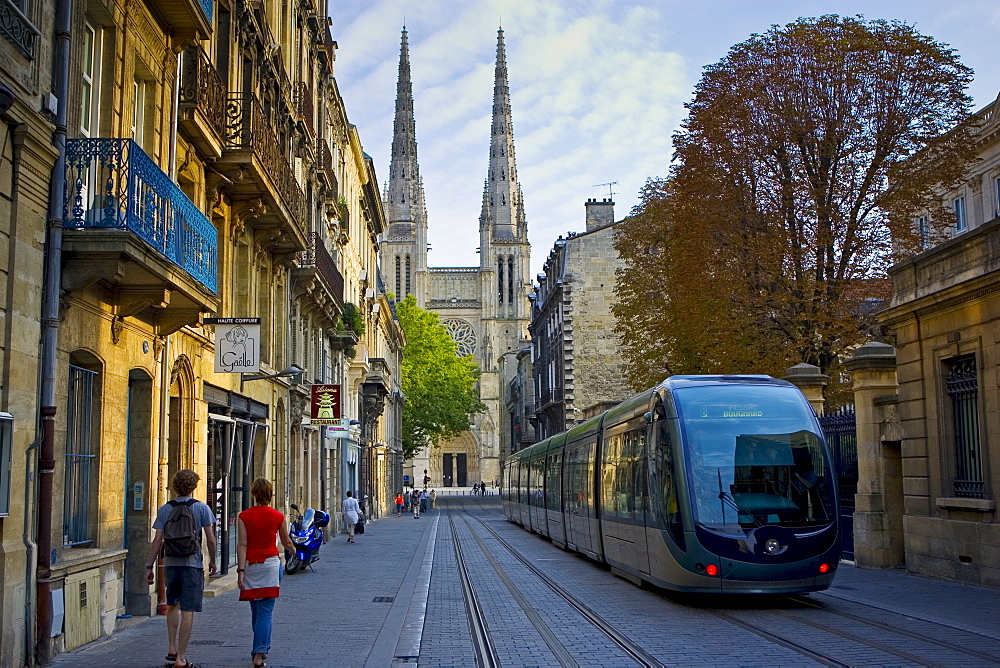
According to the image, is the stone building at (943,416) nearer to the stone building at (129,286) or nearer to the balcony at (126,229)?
the stone building at (129,286)

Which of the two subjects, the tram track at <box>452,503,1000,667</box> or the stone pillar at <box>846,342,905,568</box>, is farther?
the stone pillar at <box>846,342,905,568</box>

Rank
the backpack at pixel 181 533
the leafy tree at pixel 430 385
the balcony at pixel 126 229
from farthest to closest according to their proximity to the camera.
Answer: the leafy tree at pixel 430 385, the balcony at pixel 126 229, the backpack at pixel 181 533

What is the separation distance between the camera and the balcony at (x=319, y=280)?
24.9m

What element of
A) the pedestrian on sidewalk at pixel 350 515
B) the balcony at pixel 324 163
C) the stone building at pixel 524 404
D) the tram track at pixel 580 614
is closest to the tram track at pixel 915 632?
the tram track at pixel 580 614

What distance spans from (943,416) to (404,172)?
12231 centimetres

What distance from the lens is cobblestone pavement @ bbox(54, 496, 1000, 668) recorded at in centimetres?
959

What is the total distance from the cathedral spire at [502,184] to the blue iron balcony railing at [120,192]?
121202 mm

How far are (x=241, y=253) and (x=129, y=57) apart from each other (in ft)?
25.0

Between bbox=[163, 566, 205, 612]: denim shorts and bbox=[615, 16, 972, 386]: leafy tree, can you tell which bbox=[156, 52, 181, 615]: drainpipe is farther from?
bbox=[615, 16, 972, 386]: leafy tree

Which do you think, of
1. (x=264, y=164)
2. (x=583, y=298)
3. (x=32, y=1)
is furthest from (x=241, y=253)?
(x=583, y=298)

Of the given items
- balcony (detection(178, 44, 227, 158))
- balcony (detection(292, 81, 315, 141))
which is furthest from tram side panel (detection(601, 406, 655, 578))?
balcony (detection(292, 81, 315, 141))

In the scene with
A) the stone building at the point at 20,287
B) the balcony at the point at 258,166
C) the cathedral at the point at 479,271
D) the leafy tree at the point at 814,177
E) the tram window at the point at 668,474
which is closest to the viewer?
the stone building at the point at 20,287

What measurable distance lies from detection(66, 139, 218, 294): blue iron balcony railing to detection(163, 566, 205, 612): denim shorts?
3.02 meters

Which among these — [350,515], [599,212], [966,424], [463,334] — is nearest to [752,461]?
[966,424]
